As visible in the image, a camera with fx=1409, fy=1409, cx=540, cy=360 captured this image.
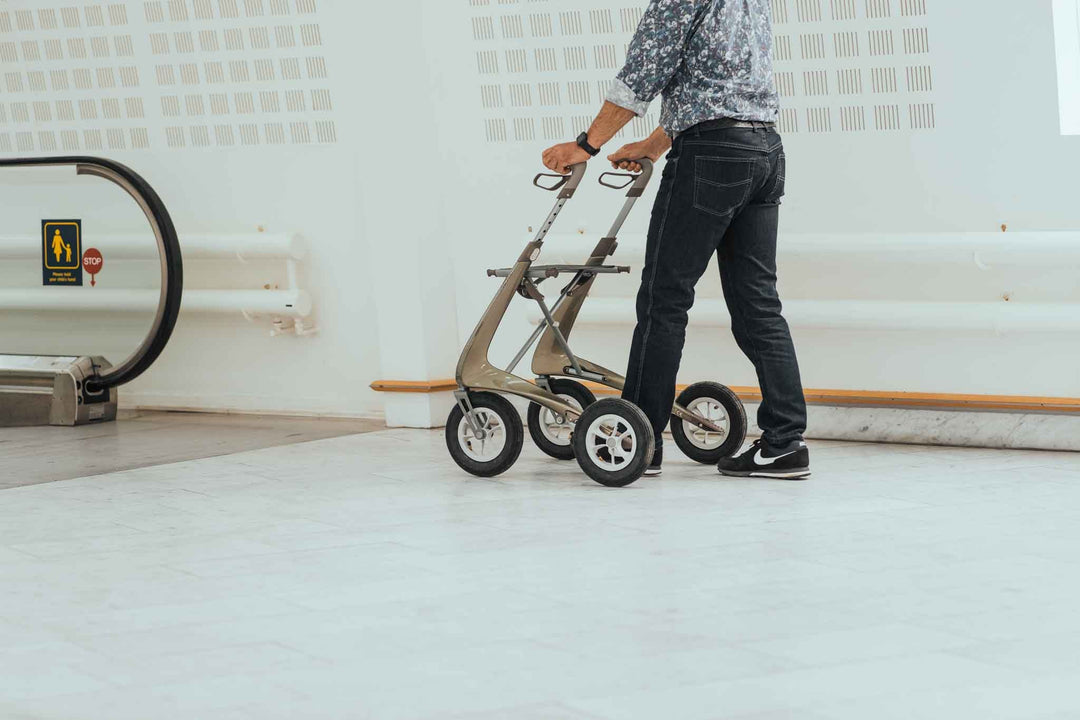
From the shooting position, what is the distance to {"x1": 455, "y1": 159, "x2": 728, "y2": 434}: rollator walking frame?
377 cm

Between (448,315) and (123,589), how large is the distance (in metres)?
2.24

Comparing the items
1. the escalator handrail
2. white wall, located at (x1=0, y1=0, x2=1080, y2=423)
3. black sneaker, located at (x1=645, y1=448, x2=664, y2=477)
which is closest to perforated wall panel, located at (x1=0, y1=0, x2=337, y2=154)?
white wall, located at (x1=0, y1=0, x2=1080, y2=423)

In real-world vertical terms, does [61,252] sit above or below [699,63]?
below

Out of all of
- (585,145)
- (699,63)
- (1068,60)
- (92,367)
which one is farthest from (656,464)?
(92,367)

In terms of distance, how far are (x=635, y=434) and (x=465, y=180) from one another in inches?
59.8

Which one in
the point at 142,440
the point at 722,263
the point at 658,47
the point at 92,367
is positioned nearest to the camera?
the point at 658,47

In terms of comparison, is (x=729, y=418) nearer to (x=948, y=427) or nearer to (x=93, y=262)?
(x=948, y=427)

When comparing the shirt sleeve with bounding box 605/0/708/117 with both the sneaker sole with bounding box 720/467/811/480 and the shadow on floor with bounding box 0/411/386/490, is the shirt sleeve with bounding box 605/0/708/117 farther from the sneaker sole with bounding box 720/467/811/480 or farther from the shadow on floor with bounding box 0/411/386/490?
the shadow on floor with bounding box 0/411/386/490

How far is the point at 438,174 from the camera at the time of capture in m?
4.75

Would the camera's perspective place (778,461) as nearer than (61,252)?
Yes

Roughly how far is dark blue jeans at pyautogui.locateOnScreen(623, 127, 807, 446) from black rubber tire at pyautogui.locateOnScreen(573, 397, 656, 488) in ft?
0.40

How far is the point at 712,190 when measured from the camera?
352 cm

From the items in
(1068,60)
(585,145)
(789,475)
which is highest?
(1068,60)

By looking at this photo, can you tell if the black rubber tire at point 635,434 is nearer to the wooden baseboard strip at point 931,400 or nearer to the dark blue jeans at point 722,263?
the dark blue jeans at point 722,263
